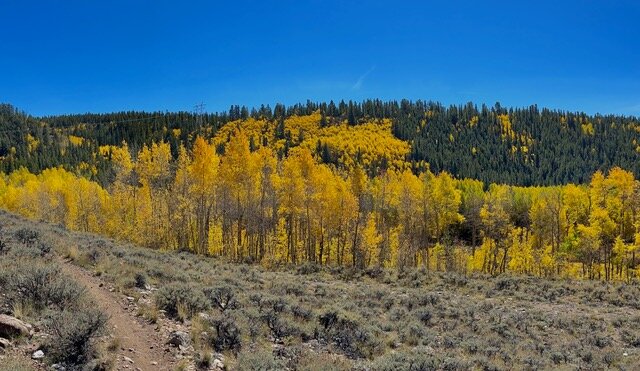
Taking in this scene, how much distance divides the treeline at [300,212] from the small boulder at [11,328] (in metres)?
25.8

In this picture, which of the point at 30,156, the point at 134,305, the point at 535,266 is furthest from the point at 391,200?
the point at 30,156

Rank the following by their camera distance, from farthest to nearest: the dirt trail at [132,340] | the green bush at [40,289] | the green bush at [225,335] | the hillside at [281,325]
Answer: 1. the green bush at [225,335]
2. the green bush at [40,289]
3. the hillside at [281,325]
4. the dirt trail at [132,340]

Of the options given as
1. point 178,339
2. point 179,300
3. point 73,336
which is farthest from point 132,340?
point 179,300

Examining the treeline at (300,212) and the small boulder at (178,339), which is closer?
the small boulder at (178,339)

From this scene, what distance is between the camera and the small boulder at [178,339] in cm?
931

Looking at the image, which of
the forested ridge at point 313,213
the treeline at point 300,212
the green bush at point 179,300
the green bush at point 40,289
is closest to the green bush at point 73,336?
the green bush at point 40,289

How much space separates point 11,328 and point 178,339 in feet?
10.1

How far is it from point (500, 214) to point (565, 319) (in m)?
26.8

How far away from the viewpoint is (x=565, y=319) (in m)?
18.8

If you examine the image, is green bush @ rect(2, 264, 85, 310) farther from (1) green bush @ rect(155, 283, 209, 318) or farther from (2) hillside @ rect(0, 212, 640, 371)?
(1) green bush @ rect(155, 283, 209, 318)

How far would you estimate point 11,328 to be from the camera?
7688 millimetres

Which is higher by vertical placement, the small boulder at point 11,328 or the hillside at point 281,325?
the small boulder at point 11,328

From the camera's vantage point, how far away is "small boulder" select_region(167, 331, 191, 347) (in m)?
9.31

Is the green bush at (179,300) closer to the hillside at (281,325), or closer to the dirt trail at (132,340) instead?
the hillside at (281,325)
